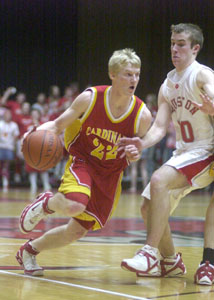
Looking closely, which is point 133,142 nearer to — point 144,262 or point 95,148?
point 95,148

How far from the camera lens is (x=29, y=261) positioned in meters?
4.45

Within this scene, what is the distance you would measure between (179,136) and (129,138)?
44 cm

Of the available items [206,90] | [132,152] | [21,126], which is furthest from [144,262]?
[21,126]

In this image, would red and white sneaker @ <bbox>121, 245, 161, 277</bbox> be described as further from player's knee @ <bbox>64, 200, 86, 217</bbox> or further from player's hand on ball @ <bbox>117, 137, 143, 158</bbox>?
player's hand on ball @ <bbox>117, 137, 143, 158</bbox>

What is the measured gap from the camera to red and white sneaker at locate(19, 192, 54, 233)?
445 centimetres

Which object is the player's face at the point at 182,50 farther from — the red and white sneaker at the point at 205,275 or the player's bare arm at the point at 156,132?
the red and white sneaker at the point at 205,275

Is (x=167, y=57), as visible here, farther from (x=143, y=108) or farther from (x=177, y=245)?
(x=143, y=108)

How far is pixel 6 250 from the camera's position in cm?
546

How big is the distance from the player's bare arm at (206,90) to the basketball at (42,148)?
99 cm

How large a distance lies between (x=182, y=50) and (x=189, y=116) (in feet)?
1.57

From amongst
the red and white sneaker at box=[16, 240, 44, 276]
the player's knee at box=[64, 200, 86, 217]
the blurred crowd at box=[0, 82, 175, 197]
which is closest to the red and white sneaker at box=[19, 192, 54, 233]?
the red and white sneaker at box=[16, 240, 44, 276]

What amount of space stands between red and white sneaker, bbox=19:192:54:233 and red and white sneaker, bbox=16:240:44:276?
0.14 metres

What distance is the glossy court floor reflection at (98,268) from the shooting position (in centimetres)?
378

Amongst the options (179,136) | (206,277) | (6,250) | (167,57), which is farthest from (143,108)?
(167,57)
